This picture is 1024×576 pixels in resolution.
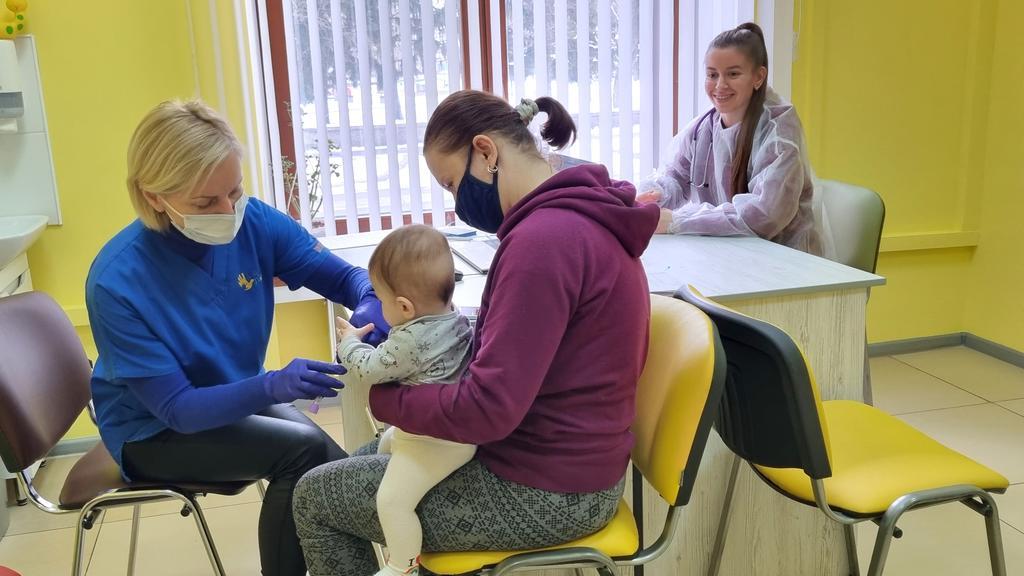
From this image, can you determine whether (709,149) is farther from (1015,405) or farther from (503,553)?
(503,553)

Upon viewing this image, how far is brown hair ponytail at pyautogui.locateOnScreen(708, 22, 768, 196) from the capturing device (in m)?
2.46

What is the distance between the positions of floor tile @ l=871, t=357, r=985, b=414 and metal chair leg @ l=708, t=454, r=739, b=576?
60.3 inches

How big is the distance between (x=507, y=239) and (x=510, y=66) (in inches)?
88.3

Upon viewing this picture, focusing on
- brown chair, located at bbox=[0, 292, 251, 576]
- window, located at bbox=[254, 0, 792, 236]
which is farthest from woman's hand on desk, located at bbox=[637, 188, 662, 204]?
brown chair, located at bbox=[0, 292, 251, 576]

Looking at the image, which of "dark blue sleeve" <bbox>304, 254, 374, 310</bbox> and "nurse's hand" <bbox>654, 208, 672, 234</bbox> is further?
"nurse's hand" <bbox>654, 208, 672, 234</bbox>

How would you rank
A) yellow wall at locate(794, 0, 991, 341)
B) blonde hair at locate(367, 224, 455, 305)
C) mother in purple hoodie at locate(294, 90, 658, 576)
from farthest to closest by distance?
yellow wall at locate(794, 0, 991, 341) → blonde hair at locate(367, 224, 455, 305) → mother in purple hoodie at locate(294, 90, 658, 576)

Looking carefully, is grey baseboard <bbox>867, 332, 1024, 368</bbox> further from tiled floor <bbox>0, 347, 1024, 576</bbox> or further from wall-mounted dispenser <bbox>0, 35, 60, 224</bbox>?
wall-mounted dispenser <bbox>0, 35, 60, 224</bbox>

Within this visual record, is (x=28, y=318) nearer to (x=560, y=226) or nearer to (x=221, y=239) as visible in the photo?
(x=221, y=239)

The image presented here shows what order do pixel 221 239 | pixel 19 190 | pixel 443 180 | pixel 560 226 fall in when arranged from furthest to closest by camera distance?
pixel 19 190
pixel 221 239
pixel 443 180
pixel 560 226

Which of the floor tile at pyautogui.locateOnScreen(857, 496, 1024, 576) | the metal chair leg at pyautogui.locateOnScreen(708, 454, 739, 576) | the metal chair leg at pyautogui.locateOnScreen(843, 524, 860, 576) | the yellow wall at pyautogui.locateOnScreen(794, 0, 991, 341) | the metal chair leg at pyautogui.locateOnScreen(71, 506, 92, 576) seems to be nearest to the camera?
the metal chair leg at pyautogui.locateOnScreen(71, 506, 92, 576)

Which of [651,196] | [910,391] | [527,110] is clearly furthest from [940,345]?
[527,110]

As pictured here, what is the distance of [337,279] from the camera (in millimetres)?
1957

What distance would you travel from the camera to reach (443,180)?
4.76 ft

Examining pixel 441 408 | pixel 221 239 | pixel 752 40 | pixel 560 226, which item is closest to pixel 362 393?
pixel 221 239
